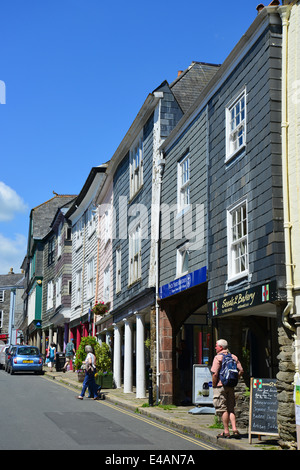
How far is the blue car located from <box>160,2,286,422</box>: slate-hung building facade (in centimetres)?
1383

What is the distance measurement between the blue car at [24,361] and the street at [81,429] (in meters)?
12.5

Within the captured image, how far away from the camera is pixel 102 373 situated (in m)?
22.2

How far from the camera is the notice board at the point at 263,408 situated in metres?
10.2

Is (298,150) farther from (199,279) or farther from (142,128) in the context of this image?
(142,128)

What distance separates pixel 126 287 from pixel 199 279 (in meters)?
8.44

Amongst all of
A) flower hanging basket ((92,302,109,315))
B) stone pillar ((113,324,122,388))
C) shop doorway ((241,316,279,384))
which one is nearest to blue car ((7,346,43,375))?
flower hanging basket ((92,302,109,315))

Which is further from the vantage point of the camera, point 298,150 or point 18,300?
point 18,300

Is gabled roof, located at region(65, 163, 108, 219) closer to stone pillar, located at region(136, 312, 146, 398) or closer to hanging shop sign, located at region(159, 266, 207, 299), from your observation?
stone pillar, located at region(136, 312, 146, 398)

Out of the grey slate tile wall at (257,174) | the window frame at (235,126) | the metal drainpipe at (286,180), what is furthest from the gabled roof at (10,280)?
the metal drainpipe at (286,180)

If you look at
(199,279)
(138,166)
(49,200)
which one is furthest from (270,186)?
(49,200)

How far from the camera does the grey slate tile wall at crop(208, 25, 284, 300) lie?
11164 millimetres

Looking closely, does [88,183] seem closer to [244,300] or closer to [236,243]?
[236,243]

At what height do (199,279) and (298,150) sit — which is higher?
(298,150)

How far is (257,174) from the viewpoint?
12008 millimetres
